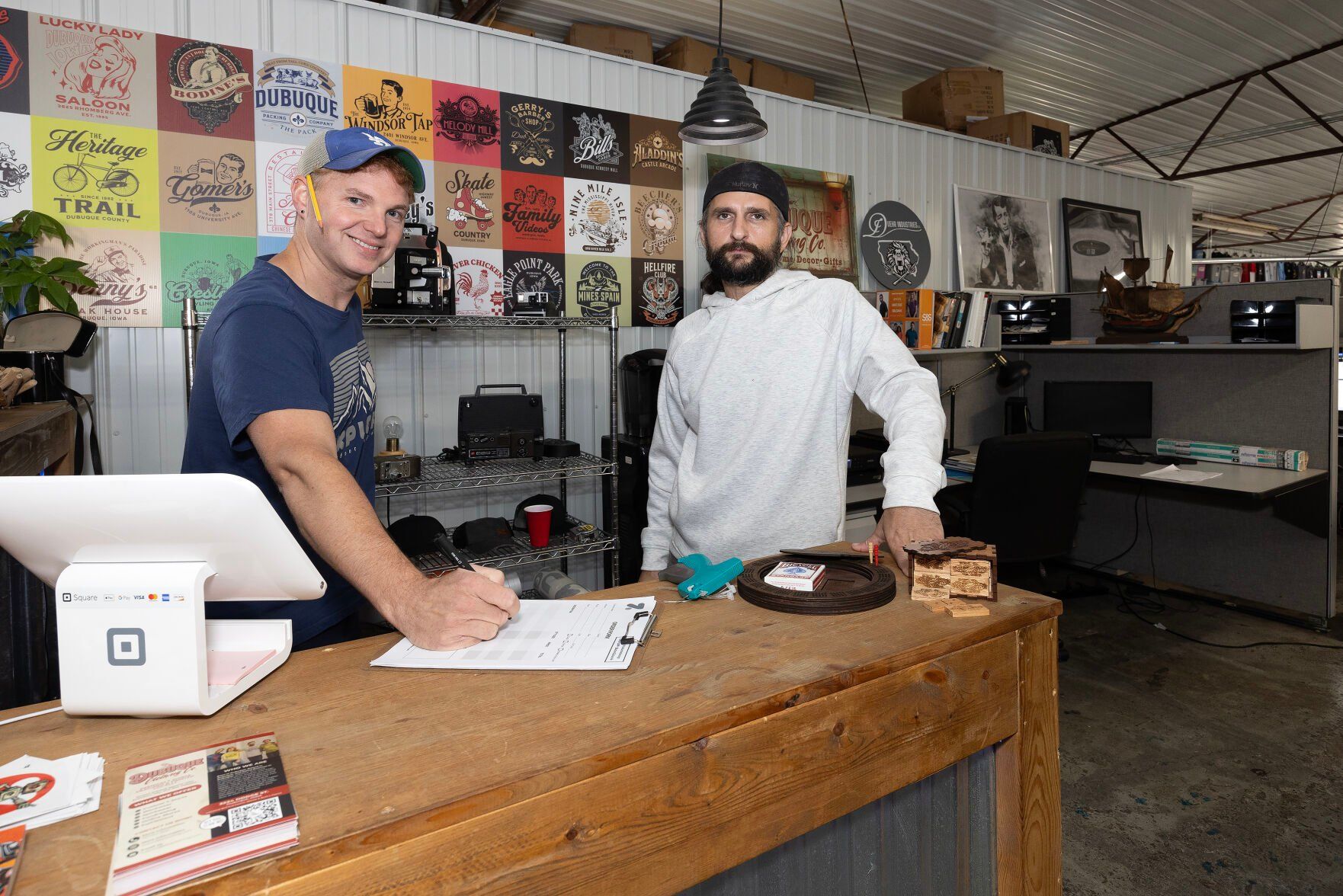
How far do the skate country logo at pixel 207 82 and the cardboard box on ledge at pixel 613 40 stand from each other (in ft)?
5.43

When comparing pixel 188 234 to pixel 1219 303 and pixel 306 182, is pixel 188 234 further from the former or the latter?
pixel 1219 303

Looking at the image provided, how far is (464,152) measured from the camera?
10.4 feet

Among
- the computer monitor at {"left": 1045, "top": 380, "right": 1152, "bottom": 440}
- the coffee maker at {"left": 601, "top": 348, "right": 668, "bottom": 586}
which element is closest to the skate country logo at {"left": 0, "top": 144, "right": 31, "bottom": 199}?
the coffee maker at {"left": 601, "top": 348, "right": 668, "bottom": 586}

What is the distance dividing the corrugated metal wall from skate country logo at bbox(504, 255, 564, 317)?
0.50 ft

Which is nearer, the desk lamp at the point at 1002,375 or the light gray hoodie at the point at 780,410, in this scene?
the light gray hoodie at the point at 780,410

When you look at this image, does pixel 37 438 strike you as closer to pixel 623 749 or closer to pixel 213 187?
pixel 213 187

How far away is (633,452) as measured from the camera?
3.31 metres

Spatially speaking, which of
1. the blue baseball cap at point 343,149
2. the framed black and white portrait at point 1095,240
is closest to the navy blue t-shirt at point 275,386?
the blue baseball cap at point 343,149

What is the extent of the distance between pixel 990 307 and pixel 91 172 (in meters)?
4.25

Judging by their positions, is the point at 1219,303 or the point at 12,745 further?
the point at 1219,303

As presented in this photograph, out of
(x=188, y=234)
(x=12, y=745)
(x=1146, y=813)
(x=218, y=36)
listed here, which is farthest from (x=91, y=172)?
(x=1146, y=813)

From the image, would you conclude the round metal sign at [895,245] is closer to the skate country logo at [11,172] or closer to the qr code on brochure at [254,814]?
the skate country logo at [11,172]

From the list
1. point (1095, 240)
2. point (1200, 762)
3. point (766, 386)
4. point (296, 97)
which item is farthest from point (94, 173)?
point (1095, 240)

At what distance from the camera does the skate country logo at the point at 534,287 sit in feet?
10.3
